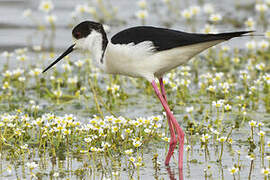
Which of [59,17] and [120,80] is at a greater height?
[59,17]

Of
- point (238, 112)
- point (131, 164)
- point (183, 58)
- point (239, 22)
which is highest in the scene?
point (239, 22)

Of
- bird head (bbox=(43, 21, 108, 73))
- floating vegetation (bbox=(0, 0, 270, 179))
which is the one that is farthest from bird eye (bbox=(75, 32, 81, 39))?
floating vegetation (bbox=(0, 0, 270, 179))

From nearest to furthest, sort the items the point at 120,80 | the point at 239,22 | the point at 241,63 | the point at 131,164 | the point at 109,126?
the point at 131,164 → the point at 109,126 → the point at 120,80 → the point at 241,63 → the point at 239,22

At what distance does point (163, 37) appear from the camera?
5.75 metres

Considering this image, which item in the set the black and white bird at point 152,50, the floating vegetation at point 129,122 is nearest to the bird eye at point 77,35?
the floating vegetation at point 129,122

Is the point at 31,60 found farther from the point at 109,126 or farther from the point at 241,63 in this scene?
the point at 109,126

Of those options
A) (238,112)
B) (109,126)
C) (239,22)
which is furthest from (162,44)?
(239,22)

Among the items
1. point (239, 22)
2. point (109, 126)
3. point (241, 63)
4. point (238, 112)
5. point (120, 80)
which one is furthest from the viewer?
point (239, 22)

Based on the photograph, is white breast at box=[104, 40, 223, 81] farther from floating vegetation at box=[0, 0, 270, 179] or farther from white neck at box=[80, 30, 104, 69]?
floating vegetation at box=[0, 0, 270, 179]

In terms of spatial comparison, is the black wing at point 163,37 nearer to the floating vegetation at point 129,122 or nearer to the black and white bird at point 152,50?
the black and white bird at point 152,50

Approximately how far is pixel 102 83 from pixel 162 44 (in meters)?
3.04

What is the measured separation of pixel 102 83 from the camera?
8633 millimetres

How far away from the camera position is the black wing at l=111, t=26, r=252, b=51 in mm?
5605

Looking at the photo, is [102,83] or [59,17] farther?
[59,17]
